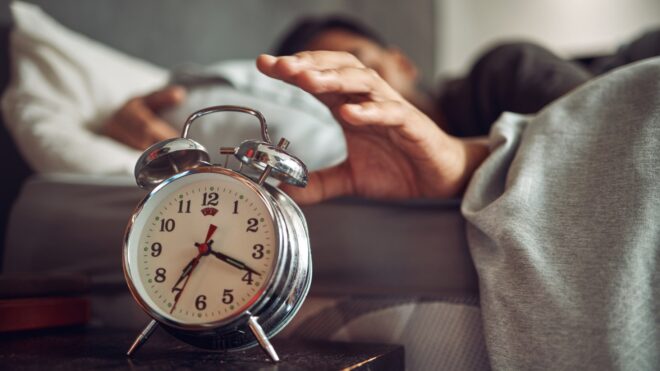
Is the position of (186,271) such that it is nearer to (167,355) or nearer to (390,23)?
(167,355)

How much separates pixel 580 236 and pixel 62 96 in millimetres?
1047

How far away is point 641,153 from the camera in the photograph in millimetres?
639

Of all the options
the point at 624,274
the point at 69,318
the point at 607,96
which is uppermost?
the point at 607,96

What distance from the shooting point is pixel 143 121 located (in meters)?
1.22

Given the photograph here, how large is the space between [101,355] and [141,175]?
0.61 feet

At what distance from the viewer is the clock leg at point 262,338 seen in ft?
1.89

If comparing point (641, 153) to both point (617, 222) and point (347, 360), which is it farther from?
point (347, 360)

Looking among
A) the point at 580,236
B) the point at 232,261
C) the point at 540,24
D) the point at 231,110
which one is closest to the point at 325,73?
the point at 231,110


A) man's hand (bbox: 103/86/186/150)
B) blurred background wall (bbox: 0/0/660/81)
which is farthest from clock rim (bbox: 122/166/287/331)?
blurred background wall (bbox: 0/0/660/81)

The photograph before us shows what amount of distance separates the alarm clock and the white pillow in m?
0.50

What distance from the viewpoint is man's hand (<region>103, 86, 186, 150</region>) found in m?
1.21

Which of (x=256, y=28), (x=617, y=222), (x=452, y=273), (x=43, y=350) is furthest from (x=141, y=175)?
(x=256, y=28)

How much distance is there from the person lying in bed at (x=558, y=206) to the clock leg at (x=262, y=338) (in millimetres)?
226

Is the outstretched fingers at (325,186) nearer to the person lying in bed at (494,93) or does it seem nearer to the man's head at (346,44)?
the person lying in bed at (494,93)
